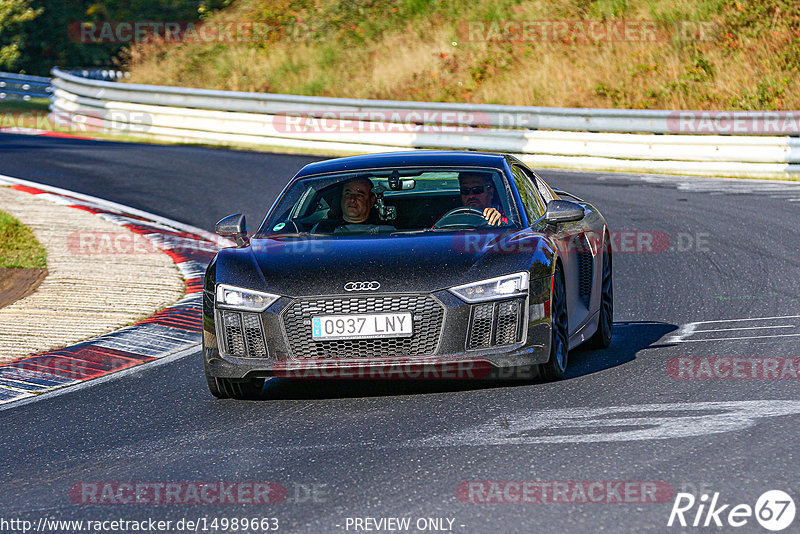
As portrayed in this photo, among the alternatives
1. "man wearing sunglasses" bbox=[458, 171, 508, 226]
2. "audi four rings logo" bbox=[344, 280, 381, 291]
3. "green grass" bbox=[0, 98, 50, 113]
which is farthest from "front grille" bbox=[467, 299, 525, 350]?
"green grass" bbox=[0, 98, 50, 113]

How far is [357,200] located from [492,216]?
0.91m

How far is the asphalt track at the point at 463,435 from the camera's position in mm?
4969

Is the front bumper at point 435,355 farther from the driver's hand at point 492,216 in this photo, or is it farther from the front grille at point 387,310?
the driver's hand at point 492,216

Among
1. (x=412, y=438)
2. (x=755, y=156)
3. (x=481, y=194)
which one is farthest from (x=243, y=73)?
(x=412, y=438)

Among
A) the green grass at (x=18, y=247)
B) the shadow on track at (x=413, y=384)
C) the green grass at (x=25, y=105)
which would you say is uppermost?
the shadow on track at (x=413, y=384)

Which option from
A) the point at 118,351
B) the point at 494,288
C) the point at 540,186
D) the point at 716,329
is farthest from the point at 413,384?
the point at 118,351

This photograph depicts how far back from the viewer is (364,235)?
7.65 metres

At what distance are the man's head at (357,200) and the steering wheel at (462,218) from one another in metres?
0.52

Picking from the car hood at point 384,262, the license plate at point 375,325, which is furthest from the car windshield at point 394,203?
the license plate at point 375,325

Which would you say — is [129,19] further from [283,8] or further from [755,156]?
[755,156]

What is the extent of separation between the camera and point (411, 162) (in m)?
8.39

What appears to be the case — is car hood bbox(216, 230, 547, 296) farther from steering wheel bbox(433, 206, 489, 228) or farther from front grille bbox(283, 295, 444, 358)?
steering wheel bbox(433, 206, 489, 228)

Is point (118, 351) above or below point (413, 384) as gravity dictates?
below

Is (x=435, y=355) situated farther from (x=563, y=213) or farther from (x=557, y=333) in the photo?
(x=563, y=213)
